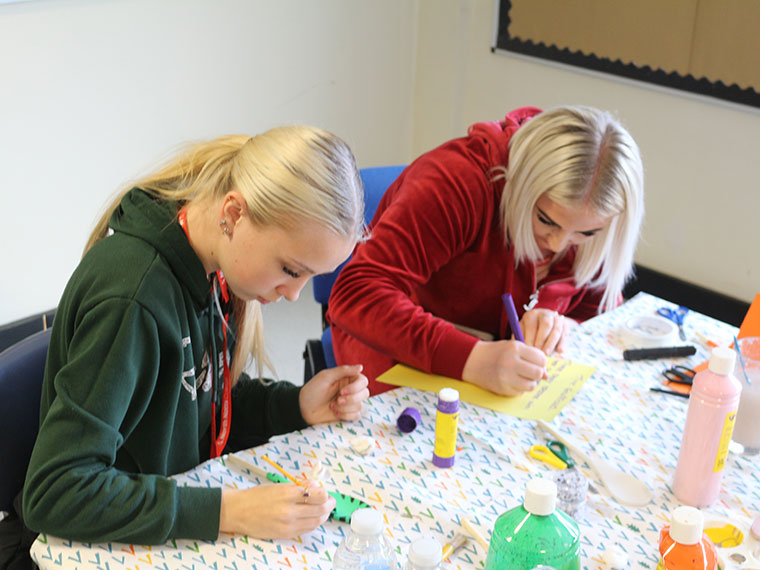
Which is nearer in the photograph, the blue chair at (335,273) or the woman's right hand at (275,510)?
the woman's right hand at (275,510)

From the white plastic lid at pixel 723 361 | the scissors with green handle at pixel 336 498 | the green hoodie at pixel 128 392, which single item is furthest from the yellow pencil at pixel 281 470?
the white plastic lid at pixel 723 361

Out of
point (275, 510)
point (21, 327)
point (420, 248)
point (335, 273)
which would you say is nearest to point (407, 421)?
point (275, 510)

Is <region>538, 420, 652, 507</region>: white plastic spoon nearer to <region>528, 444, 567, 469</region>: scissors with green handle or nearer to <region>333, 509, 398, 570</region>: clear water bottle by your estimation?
<region>528, 444, 567, 469</region>: scissors with green handle

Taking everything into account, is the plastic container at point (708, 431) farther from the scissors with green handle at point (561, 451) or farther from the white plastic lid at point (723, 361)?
the scissors with green handle at point (561, 451)

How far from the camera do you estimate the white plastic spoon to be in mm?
1207

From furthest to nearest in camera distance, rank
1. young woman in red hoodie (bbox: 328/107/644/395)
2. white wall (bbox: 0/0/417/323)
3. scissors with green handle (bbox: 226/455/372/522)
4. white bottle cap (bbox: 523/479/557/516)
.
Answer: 1. white wall (bbox: 0/0/417/323)
2. young woman in red hoodie (bbox: 328/107/644/395)
3. scissors with green handle (bbox: 226/455/372/522)
4. white bottle cap (bbox: 523/479/557/516)

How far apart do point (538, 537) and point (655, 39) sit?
2.06 metres

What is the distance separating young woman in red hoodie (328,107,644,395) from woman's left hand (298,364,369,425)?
0.17m

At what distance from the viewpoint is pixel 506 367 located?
1438 millimetres

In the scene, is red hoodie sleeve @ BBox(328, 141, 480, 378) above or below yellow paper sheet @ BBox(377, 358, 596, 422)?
above

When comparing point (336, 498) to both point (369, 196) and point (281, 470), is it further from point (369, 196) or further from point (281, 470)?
point (369, 196)

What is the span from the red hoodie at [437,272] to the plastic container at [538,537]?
55 centimetres

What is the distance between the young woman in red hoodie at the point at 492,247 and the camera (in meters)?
1.51

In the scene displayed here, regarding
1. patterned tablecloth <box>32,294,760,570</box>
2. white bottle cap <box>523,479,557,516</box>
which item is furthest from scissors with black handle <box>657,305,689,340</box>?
white bottle cap <box>523,479,557,516</box>
